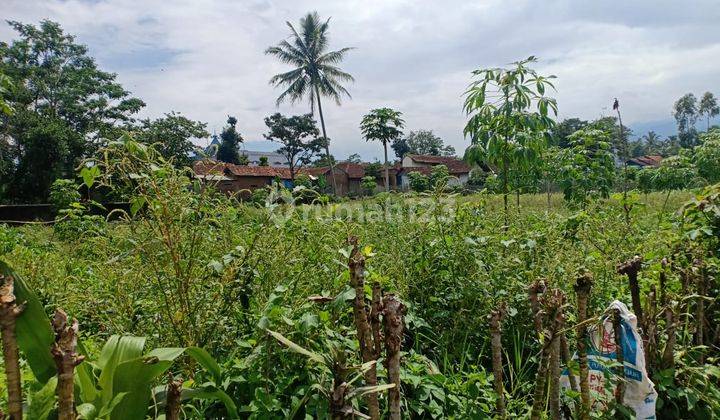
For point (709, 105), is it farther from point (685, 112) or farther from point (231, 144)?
point (231, 144)

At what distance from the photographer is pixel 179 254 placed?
1.59 m

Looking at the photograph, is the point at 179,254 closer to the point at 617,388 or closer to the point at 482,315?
the point at 482,315

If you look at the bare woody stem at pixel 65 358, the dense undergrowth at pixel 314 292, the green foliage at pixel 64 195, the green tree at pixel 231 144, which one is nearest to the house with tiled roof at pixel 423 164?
the green tree at pixel 231 144

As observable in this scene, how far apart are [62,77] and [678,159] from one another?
28431mm

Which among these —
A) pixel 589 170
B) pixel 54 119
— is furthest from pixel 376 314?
pixel 54 119

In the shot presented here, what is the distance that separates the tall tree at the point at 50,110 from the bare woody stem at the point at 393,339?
23.2 meters

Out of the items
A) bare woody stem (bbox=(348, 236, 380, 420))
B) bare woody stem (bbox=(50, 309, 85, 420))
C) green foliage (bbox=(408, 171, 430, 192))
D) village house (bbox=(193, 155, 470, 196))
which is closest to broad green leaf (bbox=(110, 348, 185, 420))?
bare woody stem (bbox=(50, 309, 85, 420))

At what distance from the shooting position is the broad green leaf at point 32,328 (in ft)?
3.25

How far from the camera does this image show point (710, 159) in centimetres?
964

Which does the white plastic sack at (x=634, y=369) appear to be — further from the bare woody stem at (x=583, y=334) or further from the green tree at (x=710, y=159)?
the green tree at (x=710, y=159)

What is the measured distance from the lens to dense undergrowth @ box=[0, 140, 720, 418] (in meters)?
1.51

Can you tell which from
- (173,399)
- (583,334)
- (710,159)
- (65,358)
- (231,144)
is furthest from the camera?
(231,144)

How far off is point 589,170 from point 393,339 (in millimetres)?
5997

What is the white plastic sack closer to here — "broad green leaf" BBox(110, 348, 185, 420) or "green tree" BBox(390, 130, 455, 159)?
"broad green leaf" BBox(110, 348, 185, 420)
